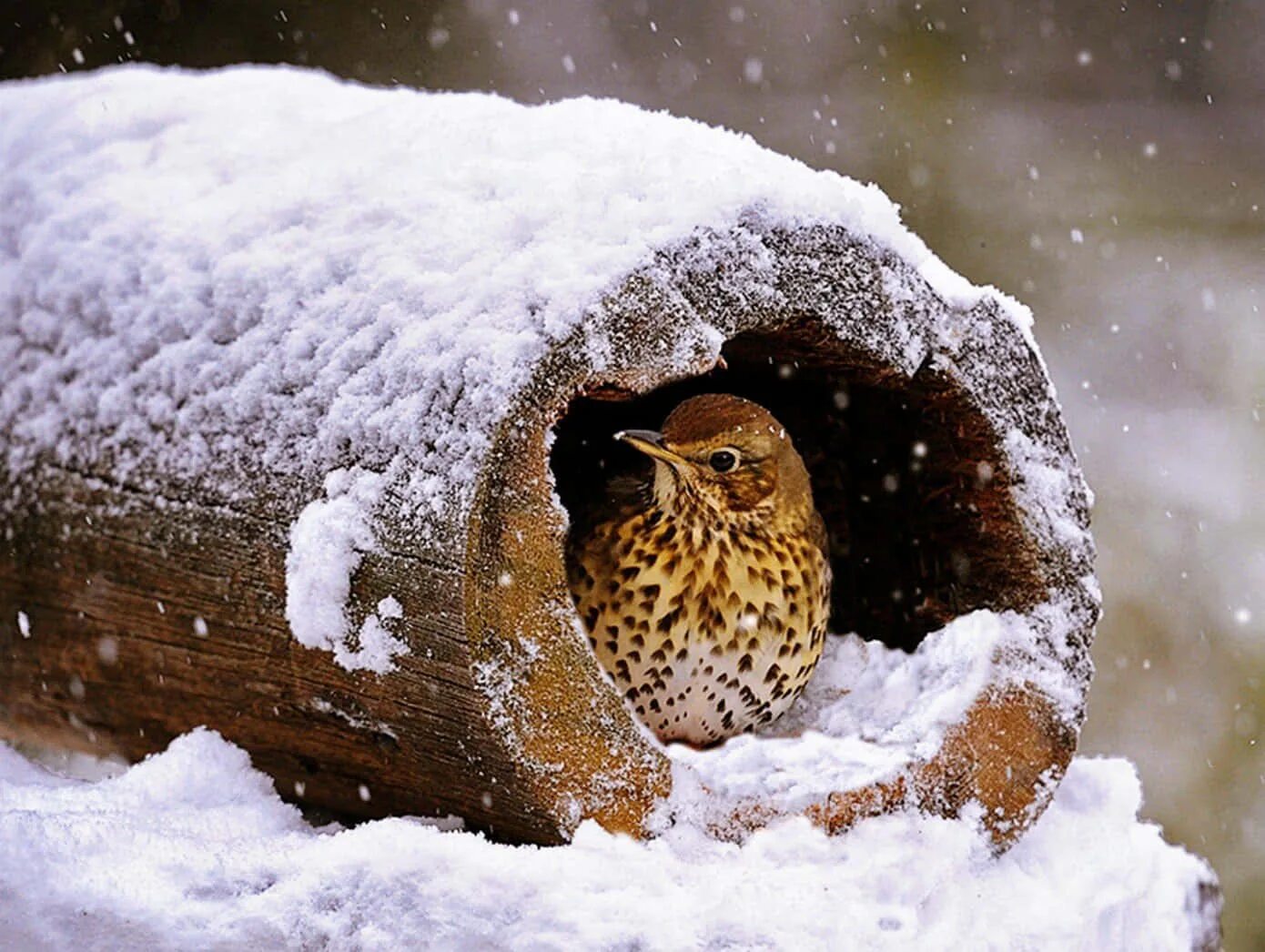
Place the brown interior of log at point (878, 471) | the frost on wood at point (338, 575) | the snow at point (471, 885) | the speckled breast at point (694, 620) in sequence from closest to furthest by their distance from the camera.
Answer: the snow at point (471, 885)
the frost on wood at point (338, 575)
the brown interior of log at point (878, 471)
the speckled breast at point (694, 620)

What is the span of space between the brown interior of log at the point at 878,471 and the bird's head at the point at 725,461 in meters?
0.09

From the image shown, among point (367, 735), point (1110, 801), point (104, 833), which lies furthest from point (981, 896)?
point (104, 833)

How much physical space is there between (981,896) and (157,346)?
1332mm

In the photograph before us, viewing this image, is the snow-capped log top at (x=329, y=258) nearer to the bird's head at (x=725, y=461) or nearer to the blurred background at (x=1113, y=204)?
the bird's head at (x=725, y=461)

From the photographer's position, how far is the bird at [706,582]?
2.25m

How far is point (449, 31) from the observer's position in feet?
18.8

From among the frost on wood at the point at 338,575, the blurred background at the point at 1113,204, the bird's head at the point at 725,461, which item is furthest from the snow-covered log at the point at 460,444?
the blurred background at the point at 1113,204

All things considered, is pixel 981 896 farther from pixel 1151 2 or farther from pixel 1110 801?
pixel 1151 2

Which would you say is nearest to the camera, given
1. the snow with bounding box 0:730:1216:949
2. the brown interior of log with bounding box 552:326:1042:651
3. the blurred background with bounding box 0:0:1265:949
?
the snow with bounding box 0:730:1216:949

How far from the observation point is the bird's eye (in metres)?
2.29

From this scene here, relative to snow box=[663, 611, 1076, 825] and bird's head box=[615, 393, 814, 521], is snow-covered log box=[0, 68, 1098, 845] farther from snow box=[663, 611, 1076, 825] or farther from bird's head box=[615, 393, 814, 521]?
bird's head box=[615, 393, 814, 521]

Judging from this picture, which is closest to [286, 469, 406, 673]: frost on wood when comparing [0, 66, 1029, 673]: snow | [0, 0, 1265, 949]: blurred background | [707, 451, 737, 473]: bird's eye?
[0, 66, 1029, 673]: snow

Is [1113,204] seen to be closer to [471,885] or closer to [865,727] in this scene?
[865,727]

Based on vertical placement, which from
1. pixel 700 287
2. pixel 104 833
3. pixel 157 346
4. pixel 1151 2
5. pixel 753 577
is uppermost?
pixel 1151 2
